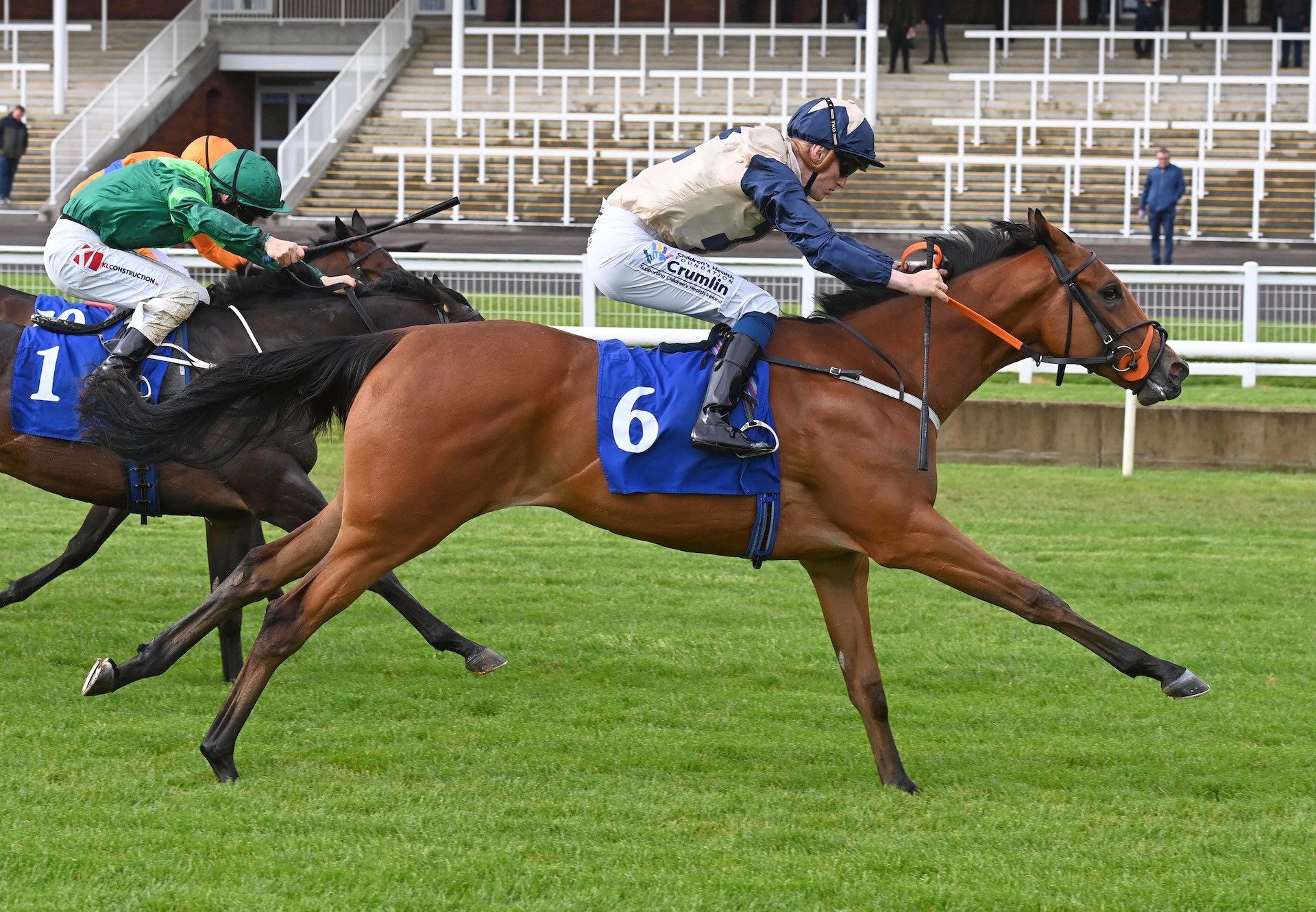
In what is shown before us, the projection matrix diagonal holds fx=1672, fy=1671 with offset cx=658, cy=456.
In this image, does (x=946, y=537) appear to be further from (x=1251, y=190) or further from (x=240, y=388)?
(x=1251, y=190)

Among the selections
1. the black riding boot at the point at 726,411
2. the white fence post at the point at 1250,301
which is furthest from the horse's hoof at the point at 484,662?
the white fence post at the point at 1250,301

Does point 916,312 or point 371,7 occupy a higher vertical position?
point 371,7

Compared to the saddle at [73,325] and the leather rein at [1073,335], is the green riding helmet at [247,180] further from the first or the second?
the leather rein at [1073,335]

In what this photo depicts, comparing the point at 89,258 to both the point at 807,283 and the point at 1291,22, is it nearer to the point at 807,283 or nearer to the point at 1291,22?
the point at 807,283

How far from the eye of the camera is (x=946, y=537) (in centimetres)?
476

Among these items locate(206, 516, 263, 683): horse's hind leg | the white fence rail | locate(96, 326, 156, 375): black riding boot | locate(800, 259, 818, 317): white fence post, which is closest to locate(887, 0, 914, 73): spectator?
the white fence rail

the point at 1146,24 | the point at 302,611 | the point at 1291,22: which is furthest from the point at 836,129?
the point at 1146,24

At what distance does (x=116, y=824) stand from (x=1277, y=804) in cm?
316

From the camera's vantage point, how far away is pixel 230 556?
6152 millimetres

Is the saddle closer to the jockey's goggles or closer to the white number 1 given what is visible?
the white number 1

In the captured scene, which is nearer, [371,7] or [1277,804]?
[1277,804]

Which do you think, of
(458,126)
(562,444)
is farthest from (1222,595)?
(458,126)

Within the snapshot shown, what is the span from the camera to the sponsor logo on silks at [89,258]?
611 centimetres

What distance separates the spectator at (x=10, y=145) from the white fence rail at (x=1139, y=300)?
11772 millimetres
